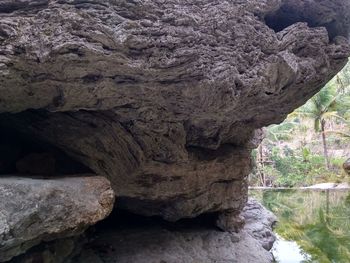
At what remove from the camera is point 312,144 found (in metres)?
35.4

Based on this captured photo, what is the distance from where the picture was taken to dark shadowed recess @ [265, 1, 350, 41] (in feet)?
19.4

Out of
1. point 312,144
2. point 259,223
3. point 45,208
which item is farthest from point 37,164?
point 312,144

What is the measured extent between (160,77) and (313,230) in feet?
29.9

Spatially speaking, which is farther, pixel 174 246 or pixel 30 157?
pixel 174 246

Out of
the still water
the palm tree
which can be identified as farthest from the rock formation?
the palm tree

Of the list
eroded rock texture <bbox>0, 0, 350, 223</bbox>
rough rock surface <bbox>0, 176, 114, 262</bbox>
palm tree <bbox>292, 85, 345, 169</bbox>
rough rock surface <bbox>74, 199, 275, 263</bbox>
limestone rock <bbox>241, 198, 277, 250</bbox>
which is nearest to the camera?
rough rock surface <bbox>0, 176, 114, 262</bbox>

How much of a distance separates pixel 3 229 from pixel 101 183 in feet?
5.47

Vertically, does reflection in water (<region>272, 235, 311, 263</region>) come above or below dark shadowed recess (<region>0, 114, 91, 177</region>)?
below

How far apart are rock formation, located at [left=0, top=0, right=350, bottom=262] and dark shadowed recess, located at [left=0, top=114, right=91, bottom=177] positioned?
0.09 m

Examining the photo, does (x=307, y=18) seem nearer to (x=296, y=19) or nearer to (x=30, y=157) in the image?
(x=296, y=19)

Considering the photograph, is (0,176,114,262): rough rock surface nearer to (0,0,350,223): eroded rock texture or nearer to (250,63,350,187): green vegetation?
(0,0,350,223): eroded rock texture

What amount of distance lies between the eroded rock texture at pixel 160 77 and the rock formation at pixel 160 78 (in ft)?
0.05

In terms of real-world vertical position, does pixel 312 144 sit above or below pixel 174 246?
above

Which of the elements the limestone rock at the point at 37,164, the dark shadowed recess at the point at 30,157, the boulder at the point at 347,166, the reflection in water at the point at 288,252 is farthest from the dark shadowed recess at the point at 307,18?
the boulder at the point at 347,166
